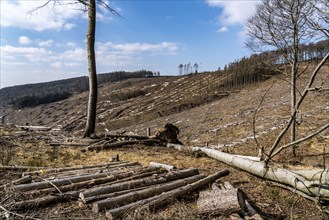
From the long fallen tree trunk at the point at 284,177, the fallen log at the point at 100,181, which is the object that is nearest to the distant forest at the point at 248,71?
the long fallen tree trunk at the point at 284,177

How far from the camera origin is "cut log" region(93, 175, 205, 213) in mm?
4471

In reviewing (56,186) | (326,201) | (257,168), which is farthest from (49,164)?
(326,201)

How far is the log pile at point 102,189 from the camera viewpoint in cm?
449

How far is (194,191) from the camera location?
5.50 metres

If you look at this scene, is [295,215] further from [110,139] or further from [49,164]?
[110,139]

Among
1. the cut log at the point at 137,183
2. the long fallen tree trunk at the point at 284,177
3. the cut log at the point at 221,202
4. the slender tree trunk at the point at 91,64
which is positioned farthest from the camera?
the slender tree trunk at the point at 91,64

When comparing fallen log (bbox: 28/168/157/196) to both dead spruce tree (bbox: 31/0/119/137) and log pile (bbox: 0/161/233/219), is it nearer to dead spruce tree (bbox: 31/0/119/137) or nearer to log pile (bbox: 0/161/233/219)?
log pile (bbox: 0/161/233/219)

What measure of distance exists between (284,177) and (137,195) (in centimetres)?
306

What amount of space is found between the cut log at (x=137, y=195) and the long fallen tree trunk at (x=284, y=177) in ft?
5.83

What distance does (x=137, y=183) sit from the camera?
5449 millimetres

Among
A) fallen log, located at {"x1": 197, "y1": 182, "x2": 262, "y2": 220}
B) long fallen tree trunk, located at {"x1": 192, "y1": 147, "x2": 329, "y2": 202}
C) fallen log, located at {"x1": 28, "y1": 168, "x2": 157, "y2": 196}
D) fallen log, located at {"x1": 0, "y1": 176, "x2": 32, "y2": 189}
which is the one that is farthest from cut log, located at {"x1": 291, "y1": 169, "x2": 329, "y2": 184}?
fallen log, located at {"x1": 0, "y1": 176, "x2": 32, "y2": 189}

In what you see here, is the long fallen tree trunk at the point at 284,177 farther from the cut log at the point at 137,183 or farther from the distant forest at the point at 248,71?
the distant forest at the point at 248,71

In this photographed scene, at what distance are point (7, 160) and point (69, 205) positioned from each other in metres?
3.37

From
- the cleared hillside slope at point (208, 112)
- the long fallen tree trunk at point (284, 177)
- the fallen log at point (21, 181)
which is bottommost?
the cleared hillside slope at point (208, 112)
